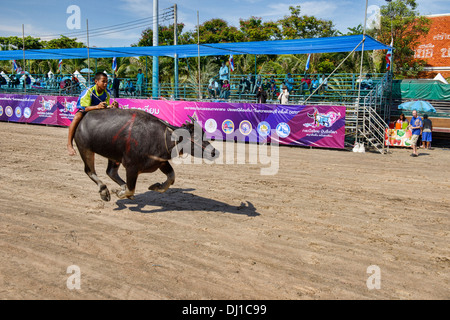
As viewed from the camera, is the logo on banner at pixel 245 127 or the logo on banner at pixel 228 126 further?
the logo on banner at pixel 228 126

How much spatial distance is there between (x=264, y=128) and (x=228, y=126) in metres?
1.87

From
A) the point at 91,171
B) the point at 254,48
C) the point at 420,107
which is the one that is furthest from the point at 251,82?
the point at 91,171

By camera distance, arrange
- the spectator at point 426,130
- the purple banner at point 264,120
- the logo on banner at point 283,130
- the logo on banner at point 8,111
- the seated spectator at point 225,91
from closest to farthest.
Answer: the purple banner at point 264,120
the logo on banner at point 283,130
the spectator at point 426,130
the seated spectator at point 225,91
the logo on banner at point 8,111

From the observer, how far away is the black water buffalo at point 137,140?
675cm

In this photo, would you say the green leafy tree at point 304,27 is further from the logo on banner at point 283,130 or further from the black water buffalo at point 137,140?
the black water buffalo at point 137,140

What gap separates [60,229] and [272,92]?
1701cm

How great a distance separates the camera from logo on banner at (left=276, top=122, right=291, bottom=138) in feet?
57.3

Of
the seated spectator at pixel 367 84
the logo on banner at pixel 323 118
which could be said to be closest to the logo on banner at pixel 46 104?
the logo on banner at pixel 323 118

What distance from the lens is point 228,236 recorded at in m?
6.26

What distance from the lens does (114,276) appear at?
15.6 feet

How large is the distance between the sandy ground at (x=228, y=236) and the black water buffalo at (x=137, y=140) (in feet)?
3.48

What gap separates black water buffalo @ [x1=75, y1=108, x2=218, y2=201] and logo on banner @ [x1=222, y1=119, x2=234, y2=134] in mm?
11504
